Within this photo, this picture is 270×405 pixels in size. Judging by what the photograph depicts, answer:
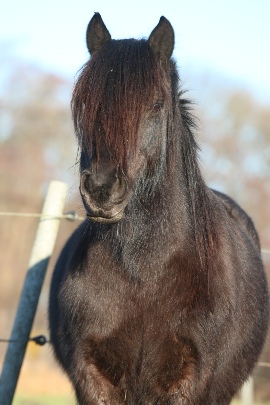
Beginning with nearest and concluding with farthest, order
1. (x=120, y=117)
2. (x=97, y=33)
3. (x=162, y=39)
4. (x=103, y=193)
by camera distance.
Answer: (x=103, y=193) → (x=120, y=117) → (x=162, y=39) → (x=97, y=33)

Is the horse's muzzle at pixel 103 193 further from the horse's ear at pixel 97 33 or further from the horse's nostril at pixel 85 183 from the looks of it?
the horse's ear at pixel 97 33

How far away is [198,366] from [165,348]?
228mm

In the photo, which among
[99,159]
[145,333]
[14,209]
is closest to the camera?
[99,159]

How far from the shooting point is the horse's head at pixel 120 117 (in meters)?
4.01

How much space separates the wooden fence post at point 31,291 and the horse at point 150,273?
162 cm

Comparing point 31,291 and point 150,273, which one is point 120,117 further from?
point 31,291

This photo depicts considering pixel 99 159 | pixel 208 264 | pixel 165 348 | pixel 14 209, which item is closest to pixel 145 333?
pixel 165 348

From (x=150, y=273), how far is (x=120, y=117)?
1.02 metres

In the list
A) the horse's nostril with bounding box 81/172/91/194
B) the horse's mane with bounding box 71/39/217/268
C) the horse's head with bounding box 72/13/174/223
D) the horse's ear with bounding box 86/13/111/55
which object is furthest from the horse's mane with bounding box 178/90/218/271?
the horse's nostril with bounding box 81/172/91/194

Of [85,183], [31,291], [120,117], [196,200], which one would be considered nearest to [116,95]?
[120,117]

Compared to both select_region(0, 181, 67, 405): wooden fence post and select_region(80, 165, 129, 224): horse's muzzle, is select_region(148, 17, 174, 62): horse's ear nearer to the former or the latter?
select_region(80, 165, 129, 224): horse's muzzle

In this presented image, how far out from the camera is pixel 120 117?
4.15m

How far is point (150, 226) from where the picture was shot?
460 centimetres

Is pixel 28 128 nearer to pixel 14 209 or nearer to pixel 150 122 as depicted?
pixel 14 209
